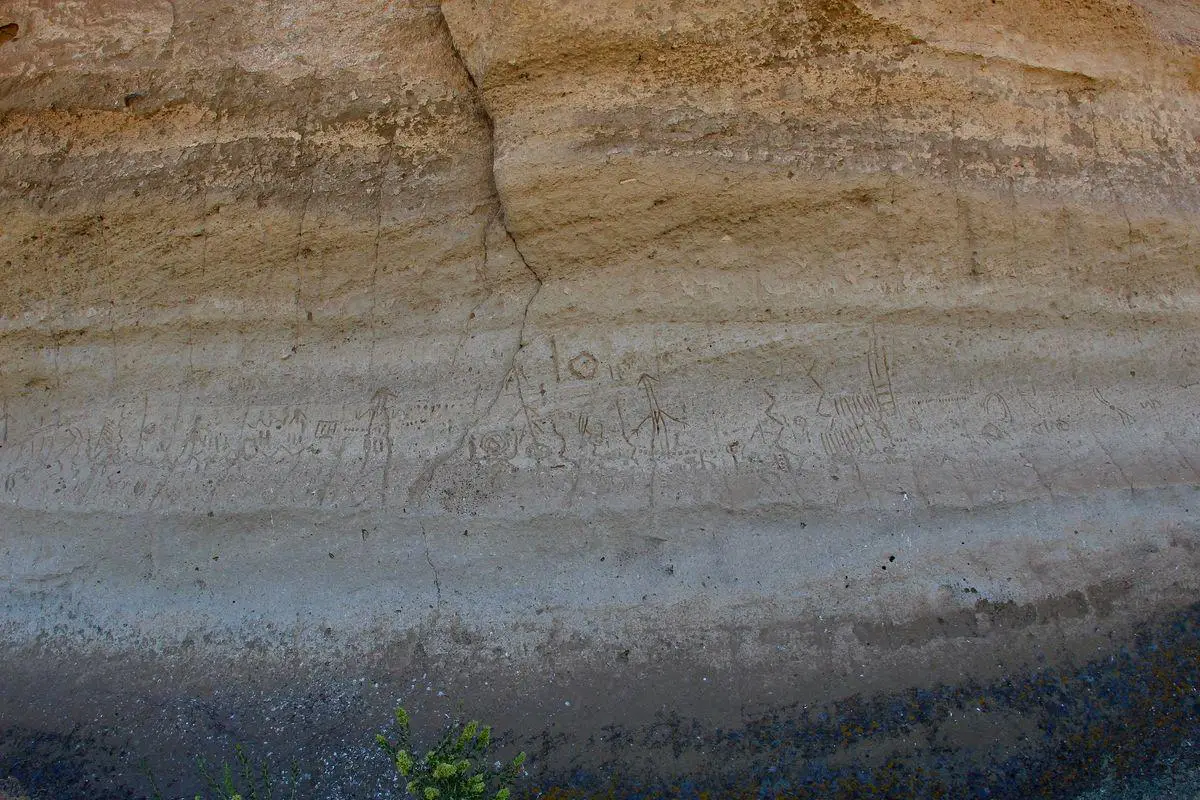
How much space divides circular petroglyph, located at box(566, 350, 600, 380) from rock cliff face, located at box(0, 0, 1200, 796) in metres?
0.02

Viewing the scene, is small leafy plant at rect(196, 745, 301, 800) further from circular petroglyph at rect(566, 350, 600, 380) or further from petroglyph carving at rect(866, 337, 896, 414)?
petroglyph carving at rect(866, 337, 896, 414)

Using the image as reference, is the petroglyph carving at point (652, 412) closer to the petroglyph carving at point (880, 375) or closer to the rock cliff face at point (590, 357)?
the rock cliff face at point (590, 357)

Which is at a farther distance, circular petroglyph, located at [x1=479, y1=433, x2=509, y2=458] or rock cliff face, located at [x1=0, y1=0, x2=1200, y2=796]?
circular petroglyph, located at [x1=479, y1=433, x2=509, y2=458]

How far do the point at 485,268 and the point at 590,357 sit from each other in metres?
0.64

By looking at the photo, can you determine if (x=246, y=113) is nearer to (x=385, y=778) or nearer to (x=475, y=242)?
(x=475, y=242)

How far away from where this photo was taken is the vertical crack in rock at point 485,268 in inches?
156

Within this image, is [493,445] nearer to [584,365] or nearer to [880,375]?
[584,365]

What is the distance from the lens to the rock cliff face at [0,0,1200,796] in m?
3.53

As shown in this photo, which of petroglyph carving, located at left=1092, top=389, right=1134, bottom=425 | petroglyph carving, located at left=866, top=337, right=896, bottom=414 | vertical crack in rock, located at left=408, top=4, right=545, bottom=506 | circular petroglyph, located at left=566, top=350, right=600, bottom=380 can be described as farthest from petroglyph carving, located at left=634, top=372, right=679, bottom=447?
petroglyph carving, located at left=1092, top=389, right=1134, bottom=425

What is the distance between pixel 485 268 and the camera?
13.5 ft

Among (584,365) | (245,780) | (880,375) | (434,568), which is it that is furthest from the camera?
(584,365)

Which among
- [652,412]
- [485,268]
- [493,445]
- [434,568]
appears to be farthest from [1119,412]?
[434,568]

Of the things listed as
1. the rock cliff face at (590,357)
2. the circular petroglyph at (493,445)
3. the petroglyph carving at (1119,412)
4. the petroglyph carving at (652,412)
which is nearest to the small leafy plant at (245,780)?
the rock cliff face at (590,357)

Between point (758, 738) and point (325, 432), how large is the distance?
2320 mm
